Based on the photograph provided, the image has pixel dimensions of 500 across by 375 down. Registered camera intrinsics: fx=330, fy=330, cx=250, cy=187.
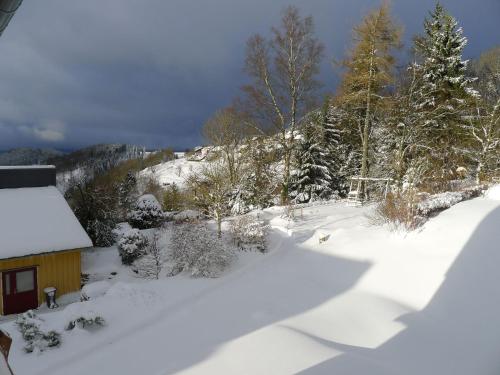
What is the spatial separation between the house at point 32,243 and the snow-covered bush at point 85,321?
4598mm

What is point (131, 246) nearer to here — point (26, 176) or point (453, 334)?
point (26, 176)

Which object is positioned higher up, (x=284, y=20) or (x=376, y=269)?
(x=284, y=20)

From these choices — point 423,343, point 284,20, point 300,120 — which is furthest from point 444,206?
point 284,20

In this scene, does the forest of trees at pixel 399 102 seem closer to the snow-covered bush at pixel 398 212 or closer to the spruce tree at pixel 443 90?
the spruce tree at pixel 443 90

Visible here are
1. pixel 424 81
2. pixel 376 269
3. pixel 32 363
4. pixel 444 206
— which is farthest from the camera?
pixel 424 81

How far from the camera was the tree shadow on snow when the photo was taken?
6.25 meters

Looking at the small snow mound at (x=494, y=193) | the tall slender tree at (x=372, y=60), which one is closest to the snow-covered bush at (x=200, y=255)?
the tall slender tree at (x=372, y=60)

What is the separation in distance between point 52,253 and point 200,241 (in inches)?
211

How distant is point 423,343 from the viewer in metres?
7.23

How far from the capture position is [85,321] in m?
8.20

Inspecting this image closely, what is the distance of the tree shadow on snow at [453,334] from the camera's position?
20.5 ft

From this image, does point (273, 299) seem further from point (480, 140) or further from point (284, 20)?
point (480, 140)

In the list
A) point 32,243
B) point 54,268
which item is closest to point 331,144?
point 54,268

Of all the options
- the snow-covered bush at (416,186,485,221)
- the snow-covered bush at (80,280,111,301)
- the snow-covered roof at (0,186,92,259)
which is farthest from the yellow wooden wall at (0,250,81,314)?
the snow-covered bush at (416,186,485,221)
